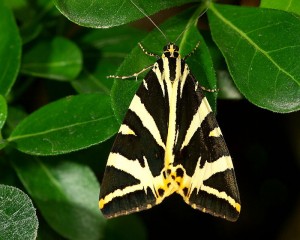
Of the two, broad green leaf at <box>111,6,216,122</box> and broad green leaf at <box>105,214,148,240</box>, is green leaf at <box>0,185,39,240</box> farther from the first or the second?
broad green leaf at <box>105,214,148,240</box>

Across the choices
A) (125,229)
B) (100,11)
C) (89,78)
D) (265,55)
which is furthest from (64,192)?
(265,55)

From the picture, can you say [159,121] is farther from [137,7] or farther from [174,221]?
[174,221]

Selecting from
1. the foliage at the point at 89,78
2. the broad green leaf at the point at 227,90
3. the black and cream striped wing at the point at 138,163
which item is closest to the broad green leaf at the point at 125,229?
the foliage at the point at 89,78

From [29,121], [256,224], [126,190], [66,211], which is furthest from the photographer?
[256,224]

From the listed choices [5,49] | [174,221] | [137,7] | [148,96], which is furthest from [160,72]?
[174,221]

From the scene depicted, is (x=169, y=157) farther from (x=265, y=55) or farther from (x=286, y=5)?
(x=286, y=5)

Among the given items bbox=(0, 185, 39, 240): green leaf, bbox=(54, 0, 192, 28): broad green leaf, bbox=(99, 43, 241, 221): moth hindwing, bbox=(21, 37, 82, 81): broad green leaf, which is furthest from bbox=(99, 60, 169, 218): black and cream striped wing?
bbox=(21, 37, 82, 81): broad green leaf
